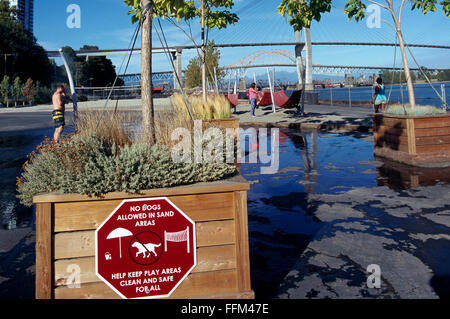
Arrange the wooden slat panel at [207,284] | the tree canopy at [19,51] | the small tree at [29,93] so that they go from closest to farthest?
the wooden slat panel at [207,284] < the small tree at [29,93] < the tree canopy at [19,51]

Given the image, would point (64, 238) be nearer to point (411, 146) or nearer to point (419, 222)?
point (419, 222)

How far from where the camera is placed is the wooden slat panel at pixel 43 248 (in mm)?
2924

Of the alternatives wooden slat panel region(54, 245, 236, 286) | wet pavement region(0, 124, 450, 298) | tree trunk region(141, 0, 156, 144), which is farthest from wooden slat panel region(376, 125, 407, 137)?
wooden slat panel region(54, 245, 236, 286)

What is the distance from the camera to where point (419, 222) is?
16.6 feet

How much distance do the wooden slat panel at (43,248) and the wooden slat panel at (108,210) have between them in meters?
0.06

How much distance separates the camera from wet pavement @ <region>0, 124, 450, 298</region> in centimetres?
359

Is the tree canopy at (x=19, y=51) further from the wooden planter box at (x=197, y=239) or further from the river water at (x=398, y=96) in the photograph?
the wooden planter box at (x=197, y=239)

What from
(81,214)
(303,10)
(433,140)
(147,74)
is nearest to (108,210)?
(81,214)

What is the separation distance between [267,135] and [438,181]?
9.04m

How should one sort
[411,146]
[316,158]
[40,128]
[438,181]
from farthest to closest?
[40,128] < [316,158] < [411,146] < [438,181]

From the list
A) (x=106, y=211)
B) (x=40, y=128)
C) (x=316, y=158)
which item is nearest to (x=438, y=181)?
(x=316, y=158)

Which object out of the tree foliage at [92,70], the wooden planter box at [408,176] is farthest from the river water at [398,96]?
the tree foliage at [92,70]

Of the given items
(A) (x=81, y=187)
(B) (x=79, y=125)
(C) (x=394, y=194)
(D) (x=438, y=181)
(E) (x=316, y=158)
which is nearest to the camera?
(A) (x=81, y=187)

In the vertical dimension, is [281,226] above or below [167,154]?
below
